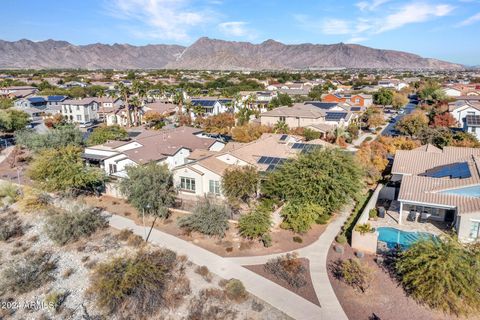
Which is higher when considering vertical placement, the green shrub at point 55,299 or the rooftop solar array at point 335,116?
the rooftop solar array at point 335,116

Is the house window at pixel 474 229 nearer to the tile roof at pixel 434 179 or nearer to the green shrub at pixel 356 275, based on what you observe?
the tile roof at pixel 434 179

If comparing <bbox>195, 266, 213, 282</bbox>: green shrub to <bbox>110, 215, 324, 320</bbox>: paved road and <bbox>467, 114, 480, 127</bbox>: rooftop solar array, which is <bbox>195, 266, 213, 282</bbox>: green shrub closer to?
<bbox>110, 215, 324, 320</bbox>: paved road

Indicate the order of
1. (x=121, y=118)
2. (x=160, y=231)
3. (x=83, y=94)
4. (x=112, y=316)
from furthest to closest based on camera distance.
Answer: (x=83, y=94)
(x=121, y=118)
(x=160, y=231)
(x=112, y=316)

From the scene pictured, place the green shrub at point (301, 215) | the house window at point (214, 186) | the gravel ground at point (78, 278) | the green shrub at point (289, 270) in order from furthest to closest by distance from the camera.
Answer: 1. the house window at point (214, 186)
2. the green shrub at point (301, 215)
3. the green shrub at point (289, 270)
4. the gravel ground at point (78, 278)

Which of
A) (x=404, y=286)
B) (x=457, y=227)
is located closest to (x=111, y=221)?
(x=404, y=286)

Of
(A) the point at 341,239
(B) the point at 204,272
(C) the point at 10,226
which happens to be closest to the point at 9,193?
(C) the point at 10,226

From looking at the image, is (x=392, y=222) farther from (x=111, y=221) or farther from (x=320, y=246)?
(x=111, y=221)

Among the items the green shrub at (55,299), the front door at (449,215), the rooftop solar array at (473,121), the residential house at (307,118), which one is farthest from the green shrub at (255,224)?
the rooftop solar array at (473,121)
